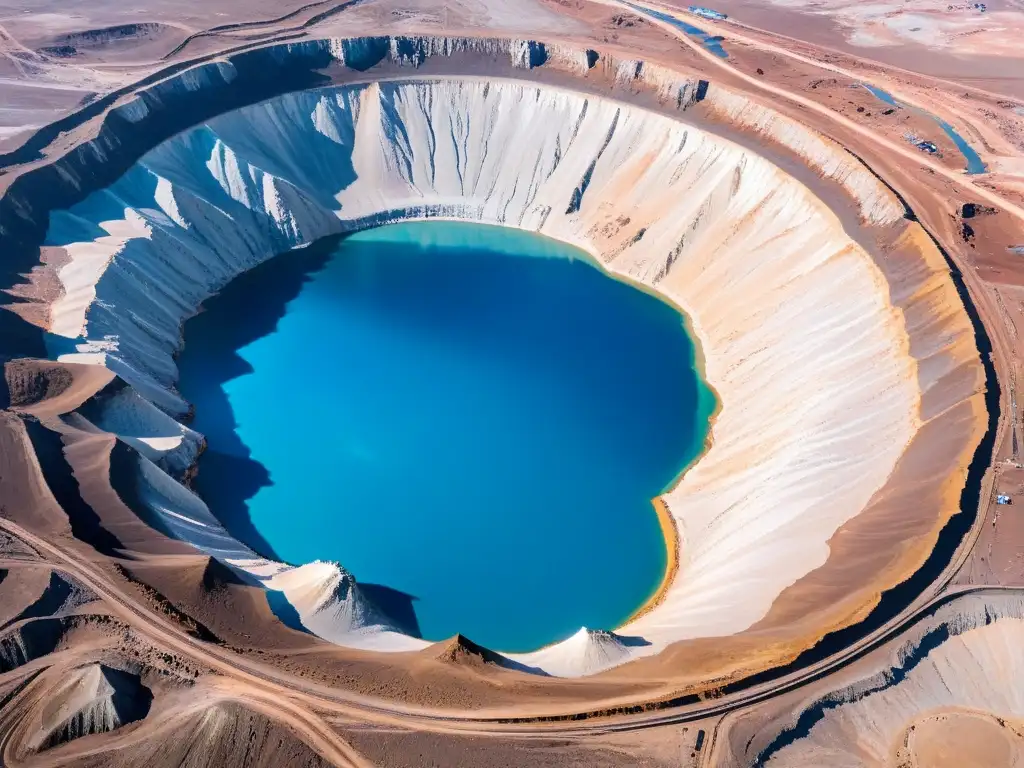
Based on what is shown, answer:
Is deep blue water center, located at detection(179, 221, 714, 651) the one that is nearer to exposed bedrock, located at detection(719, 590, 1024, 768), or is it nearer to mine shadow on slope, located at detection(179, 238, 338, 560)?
mine shadow on slope, located at detection(179, 238, 338, 560)

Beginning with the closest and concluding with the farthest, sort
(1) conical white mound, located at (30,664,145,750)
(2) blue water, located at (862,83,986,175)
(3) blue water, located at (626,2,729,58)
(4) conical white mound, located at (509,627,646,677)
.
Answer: (1) conical white mound, located at (30,664,145,750)
(4) conical white mound, located at (509,627,646,677)
(2) blue water, located at (862,83,986,175)
(3) blue water, located at (626,2,729,58)

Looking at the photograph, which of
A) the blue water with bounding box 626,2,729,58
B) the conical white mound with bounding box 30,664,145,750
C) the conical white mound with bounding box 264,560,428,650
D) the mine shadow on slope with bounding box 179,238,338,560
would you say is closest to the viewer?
the conical white mound with bounding box 30,664,145,750

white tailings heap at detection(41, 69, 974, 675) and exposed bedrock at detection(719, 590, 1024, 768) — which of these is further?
white tailings heap at detection(41, 69, 974, 675)

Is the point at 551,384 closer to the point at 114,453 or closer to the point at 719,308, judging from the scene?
the point at 719,308

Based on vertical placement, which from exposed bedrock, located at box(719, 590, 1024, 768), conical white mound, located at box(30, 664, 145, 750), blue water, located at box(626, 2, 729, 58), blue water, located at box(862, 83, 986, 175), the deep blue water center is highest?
blue water, located at box(626, 2, 729, 58)

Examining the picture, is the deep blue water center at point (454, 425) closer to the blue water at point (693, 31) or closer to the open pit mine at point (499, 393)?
the open pit mine at point (499, 393)

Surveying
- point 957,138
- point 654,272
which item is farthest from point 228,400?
point 957,138

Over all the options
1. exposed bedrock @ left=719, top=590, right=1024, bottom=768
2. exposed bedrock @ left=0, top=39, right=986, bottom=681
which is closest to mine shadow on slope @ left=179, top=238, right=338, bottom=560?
exposed bedrock @ left=0, top=39, right=986, bottom=681
